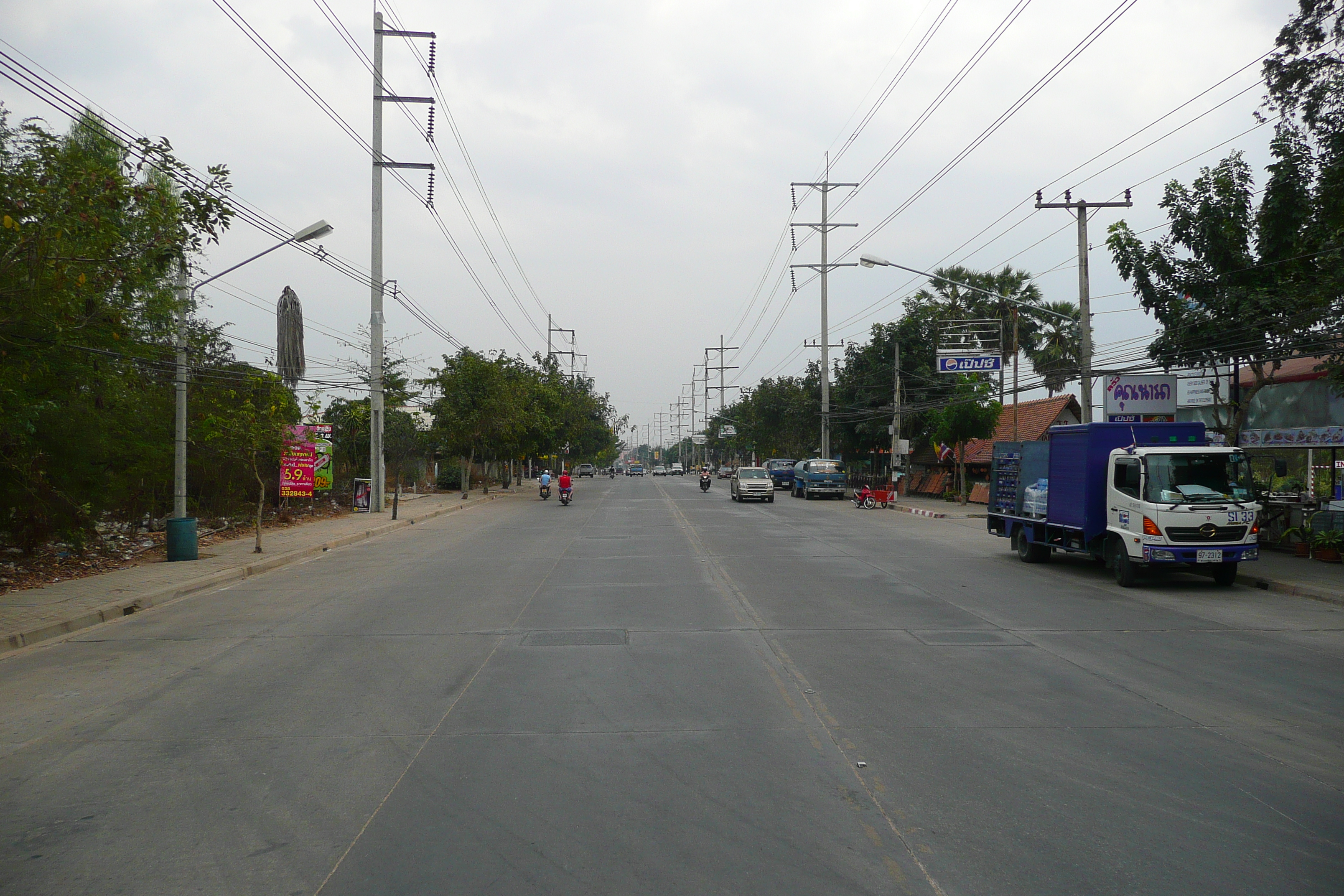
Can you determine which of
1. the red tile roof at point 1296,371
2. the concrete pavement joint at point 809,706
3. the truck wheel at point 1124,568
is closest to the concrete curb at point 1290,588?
the truck wheel at point 1124,568

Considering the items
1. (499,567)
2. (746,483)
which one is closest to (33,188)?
(499,567)

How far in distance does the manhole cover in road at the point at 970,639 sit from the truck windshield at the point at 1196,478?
6.04 metres

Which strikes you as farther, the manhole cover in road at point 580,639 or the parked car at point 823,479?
the parked car at point 823,479

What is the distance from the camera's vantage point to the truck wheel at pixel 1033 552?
61.4 ft

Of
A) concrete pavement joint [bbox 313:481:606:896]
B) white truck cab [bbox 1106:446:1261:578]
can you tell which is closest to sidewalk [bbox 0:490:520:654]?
concrete pavement joint [bbox 313:481:606:896]

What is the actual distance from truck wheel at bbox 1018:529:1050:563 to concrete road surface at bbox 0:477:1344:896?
222 inches

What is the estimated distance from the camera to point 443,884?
4.23 meters

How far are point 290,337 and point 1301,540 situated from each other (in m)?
30.0

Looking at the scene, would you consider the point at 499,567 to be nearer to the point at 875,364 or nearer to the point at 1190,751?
the point at 1190,751

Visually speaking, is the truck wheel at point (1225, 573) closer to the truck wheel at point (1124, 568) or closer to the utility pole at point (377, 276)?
the truck wheel at point (1124, 568)

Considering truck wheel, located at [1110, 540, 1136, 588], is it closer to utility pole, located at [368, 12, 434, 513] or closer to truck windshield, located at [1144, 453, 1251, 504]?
truck windshield, located at [1144, 453, 1251, 504]

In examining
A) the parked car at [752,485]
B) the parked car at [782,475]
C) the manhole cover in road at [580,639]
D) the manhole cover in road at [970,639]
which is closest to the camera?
the manhole cover in road at [580,639]

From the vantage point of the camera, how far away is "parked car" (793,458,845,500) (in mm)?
48062

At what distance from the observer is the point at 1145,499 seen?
15047 millimetres
